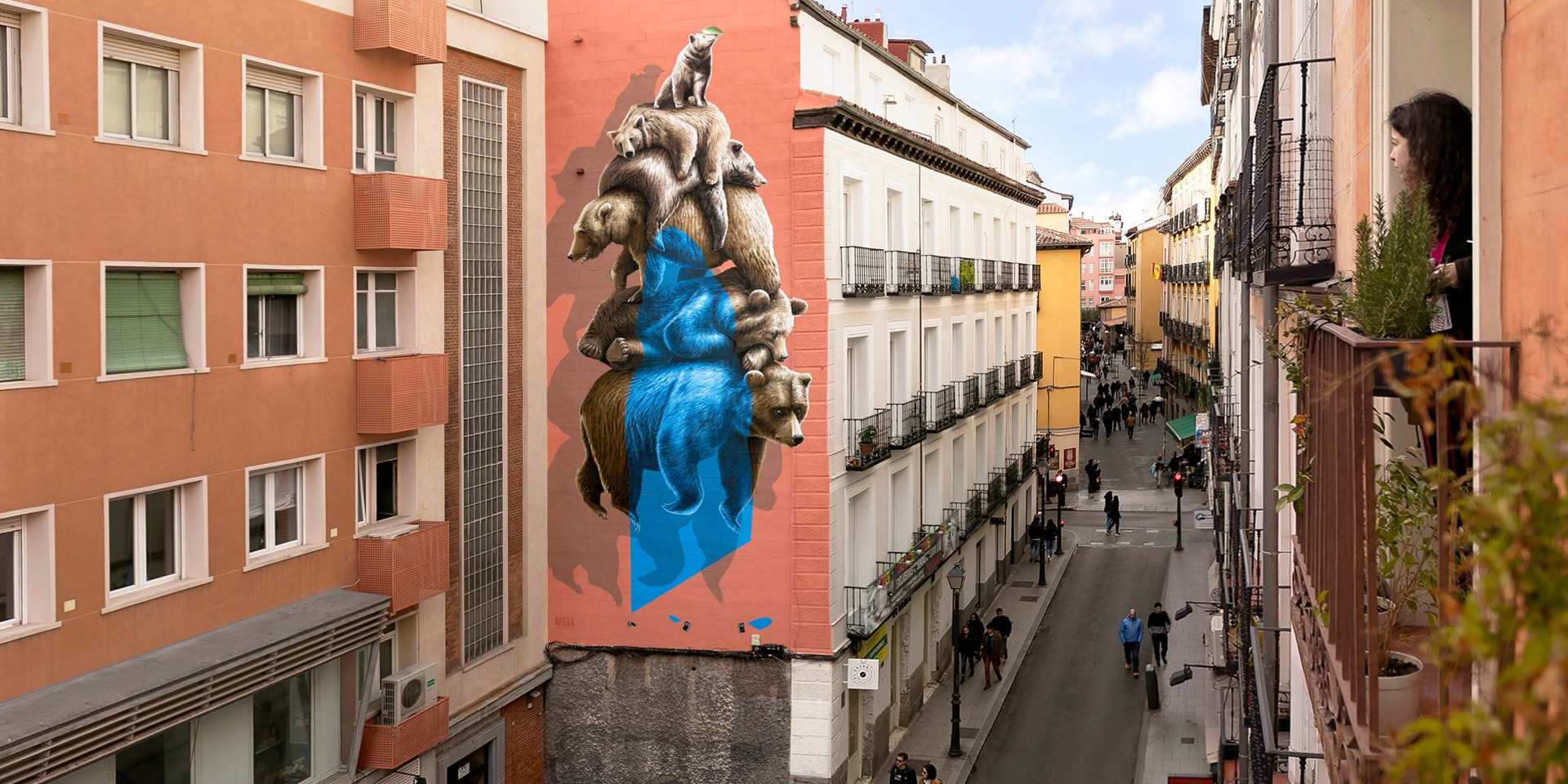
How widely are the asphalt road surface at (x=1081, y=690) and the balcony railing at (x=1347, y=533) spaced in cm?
1836

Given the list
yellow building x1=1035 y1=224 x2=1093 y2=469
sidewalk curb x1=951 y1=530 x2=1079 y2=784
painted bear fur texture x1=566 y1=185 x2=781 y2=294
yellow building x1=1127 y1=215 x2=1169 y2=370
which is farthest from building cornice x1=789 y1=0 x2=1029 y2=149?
yellow building x1=1127 y1=215 x2=1169 y2=370

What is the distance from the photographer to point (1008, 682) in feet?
101

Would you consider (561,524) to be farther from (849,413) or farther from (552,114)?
(552,114)

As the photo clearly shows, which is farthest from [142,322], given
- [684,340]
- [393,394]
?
[684,340]

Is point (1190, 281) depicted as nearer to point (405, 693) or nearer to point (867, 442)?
point (867, 442)

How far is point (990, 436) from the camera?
37.8 m

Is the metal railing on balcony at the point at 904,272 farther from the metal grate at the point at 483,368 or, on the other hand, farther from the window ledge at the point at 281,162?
the window ledge at the point at 281,162

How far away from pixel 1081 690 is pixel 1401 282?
83.2 ft

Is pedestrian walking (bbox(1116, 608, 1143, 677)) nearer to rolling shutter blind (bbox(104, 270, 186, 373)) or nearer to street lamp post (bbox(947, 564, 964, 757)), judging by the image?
street lamp post (bbox(947, 564, 964, 757))

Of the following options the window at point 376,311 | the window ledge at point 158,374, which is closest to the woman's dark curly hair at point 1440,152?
the window ledge at point 158,374

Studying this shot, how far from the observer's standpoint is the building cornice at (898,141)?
22734mm

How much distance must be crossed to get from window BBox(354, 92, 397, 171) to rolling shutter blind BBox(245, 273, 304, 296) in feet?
7.19

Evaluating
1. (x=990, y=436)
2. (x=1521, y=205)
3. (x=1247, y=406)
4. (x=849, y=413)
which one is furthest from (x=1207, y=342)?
(x=1521, y=205)

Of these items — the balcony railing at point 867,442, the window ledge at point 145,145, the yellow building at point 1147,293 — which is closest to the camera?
the window ledge at point 145,145
